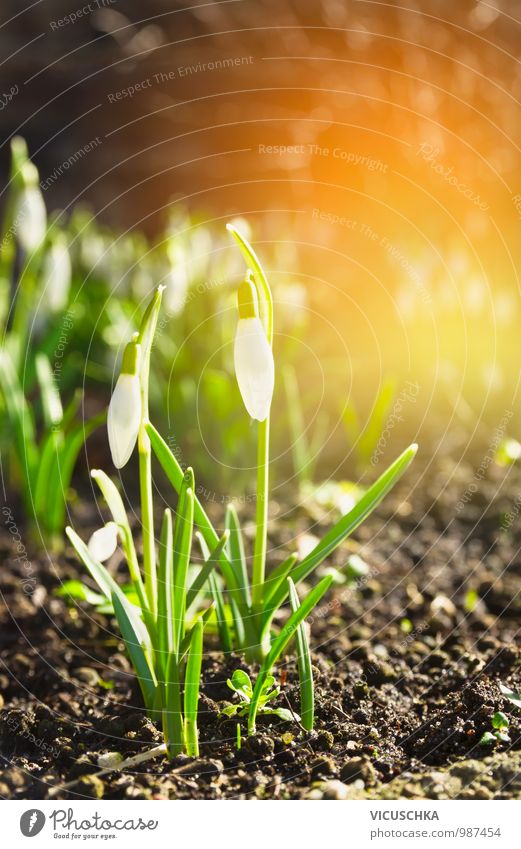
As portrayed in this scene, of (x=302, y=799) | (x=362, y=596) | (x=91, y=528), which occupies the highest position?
(x=91, y=528)

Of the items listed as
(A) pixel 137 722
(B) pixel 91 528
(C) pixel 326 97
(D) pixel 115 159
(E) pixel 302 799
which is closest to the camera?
(E) pixel 302 799

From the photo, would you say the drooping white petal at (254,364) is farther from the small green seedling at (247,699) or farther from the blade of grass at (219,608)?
the small green seedling at (247,699)

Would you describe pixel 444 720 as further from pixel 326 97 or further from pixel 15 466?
pixel 326 97

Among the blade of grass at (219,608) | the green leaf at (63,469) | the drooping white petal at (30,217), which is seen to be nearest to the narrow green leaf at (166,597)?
the blade of grass at (219,608)

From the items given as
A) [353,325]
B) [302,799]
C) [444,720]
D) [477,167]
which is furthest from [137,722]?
[477,167]

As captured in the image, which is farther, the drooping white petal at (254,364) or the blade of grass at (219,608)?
the blade of grass at (219,608)

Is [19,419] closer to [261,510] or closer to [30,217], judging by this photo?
[30,217]
